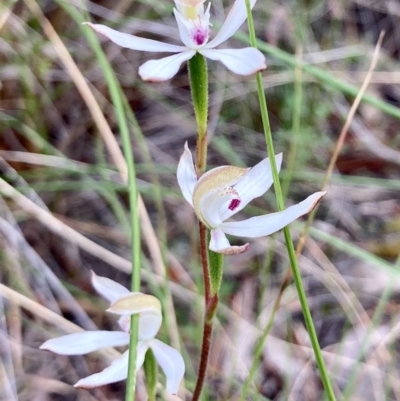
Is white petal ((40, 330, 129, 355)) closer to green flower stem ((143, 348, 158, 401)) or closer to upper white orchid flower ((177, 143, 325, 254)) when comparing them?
green flower stem ((143, 348, 158, 401))

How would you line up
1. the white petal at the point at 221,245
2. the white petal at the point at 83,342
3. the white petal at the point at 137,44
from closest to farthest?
the white petal at the point at 221,245
the white petal at the point at 137,44
the white petal at the point at 83,342

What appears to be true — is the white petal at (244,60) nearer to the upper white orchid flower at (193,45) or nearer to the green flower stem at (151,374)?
the upper white orchid flower at (193,45)

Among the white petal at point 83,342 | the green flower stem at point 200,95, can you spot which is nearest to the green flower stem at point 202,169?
the green flower stem at point 200,95

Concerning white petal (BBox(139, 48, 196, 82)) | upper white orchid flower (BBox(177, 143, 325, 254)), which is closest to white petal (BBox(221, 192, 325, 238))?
upper white orchid flower (BBox(177, 143, 325, 254))

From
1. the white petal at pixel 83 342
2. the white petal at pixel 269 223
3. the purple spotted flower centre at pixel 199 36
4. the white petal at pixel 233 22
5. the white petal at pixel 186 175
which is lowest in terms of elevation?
the white petal at pixel 83 342

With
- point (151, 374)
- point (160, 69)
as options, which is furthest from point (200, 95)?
point (151, 374)

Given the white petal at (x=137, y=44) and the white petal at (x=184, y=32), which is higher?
the white petal at (x=184, y=32)

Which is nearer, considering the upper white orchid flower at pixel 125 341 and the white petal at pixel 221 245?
the white petal at pixel 221 245

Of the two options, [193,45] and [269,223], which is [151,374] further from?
[193,45]
